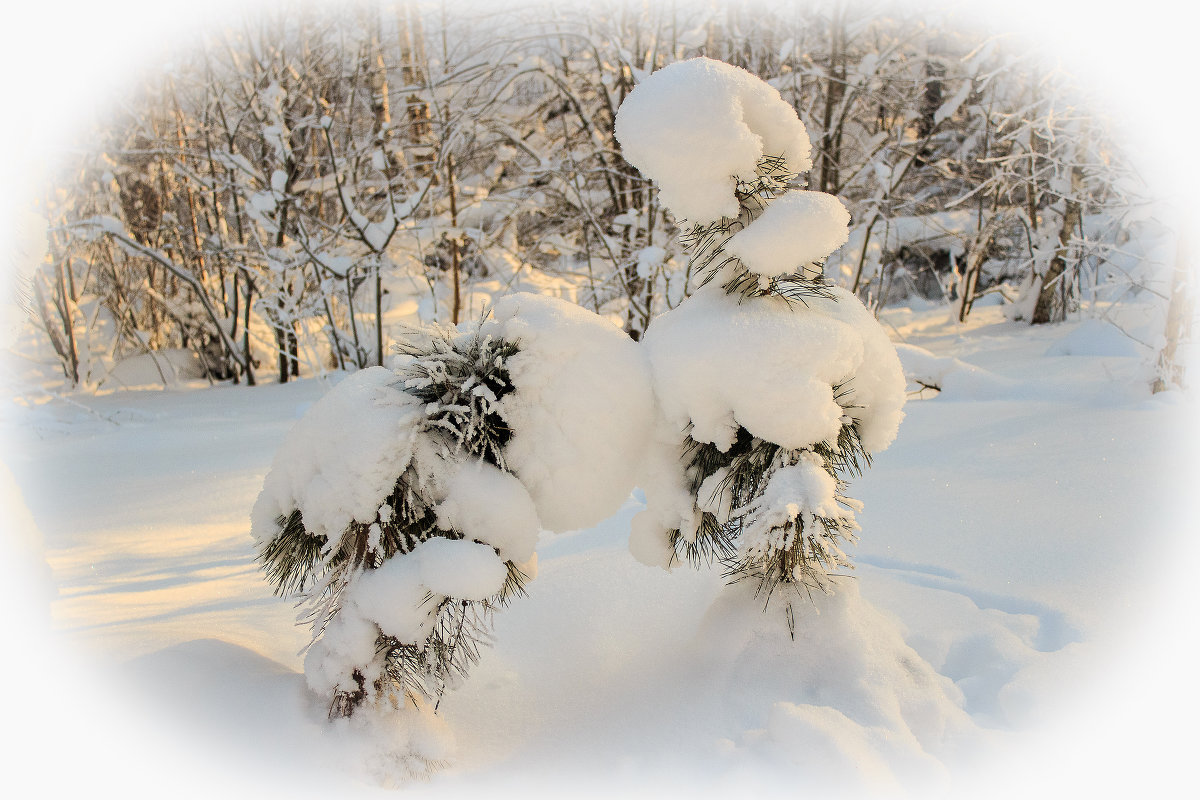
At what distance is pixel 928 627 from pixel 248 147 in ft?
30.0

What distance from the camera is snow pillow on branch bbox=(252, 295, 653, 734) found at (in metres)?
1.82

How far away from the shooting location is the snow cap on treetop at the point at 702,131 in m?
1.79

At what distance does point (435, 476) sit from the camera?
1860 millimetres

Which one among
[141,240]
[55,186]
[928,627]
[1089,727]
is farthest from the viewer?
[141,240]

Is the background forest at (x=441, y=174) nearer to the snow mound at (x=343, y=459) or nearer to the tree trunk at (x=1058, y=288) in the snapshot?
the tree trunk at (x=1058, y=288)

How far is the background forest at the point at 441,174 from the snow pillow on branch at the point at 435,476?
394 centimetres

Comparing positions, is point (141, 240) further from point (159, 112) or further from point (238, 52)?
point (238, 52)

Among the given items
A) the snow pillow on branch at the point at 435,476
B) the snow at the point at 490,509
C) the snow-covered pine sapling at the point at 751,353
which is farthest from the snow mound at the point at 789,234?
the snow at the point at 490,509

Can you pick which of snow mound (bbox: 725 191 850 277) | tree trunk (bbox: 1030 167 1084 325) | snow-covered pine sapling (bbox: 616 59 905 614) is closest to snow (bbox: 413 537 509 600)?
snow-covered pine sapling (bbox: 616 59 905 614)

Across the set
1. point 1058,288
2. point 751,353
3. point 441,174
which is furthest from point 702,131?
point 1058,288

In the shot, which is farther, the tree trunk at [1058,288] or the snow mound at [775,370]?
the tree trunk at [1058,288]

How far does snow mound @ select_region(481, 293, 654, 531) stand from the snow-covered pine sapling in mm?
103

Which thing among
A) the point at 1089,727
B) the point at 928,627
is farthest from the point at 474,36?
the point at 1089,727

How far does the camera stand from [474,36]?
7398mm
